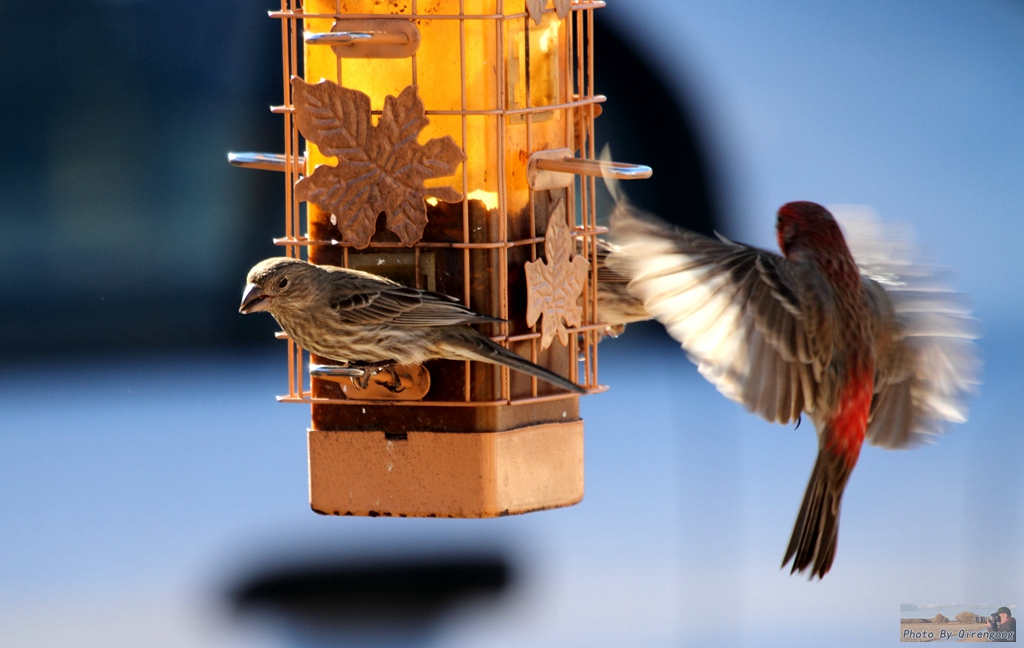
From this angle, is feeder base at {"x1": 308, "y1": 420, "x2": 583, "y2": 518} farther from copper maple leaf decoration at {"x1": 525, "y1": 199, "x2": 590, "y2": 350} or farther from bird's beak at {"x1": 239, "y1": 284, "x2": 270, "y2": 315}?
bird's beak at {"x1": 239, "y1": 284, "x2": 270, "y2": 315}

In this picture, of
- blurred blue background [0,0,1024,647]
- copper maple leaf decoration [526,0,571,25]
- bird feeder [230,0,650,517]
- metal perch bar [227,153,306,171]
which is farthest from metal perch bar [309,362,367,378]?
blurred blue background [0,0,1024,647]

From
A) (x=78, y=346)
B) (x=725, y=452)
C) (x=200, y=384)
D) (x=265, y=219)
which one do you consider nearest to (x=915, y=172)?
(x=725, y=452)

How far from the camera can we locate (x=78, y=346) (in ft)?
24.5

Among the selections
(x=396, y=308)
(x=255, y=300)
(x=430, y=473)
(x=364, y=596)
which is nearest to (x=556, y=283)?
(x=396, y=308)

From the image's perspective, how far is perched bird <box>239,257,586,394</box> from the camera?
4.52 meters

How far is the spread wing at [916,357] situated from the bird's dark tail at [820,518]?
11.7 inches

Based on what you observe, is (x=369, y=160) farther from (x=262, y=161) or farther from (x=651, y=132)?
(x=651, y=132)

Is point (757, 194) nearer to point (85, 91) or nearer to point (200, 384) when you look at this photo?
point (200, 384)

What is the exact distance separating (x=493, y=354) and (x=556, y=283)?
0.47 m

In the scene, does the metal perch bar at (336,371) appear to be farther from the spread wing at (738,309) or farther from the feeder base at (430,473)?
the spread wing at (738,309)

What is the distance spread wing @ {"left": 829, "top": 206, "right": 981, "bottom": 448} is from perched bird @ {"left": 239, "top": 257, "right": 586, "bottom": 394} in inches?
47.5

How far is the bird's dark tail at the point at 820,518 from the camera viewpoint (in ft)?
15.9

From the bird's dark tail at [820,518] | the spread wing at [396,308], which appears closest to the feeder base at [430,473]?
the spread wing at [396,308]

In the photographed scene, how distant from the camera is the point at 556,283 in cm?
486
